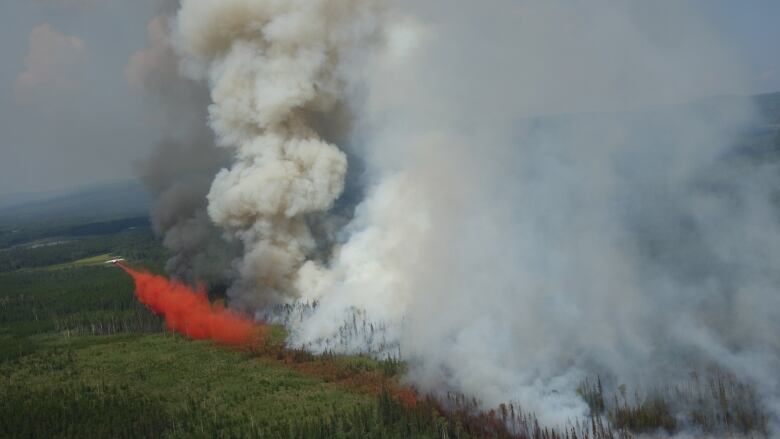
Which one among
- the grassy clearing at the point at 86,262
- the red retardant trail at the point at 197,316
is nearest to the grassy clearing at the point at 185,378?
the red retardant trail at the point at 197,316

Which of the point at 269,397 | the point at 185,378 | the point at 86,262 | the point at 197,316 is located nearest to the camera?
the point at 269,397

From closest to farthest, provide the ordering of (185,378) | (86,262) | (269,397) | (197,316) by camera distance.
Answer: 1. (269,397)
2. (185,378)
3. (197,316)
4. (86,262)

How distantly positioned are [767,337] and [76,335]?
233 ft

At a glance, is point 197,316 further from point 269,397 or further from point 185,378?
point 269,397

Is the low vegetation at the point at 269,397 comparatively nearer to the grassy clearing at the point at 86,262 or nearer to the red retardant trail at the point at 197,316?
the red retardant trail at the point at 197,316

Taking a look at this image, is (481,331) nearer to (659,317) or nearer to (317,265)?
(659,317)

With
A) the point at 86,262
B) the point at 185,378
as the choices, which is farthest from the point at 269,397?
the point at 86,262

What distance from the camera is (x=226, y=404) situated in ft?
141

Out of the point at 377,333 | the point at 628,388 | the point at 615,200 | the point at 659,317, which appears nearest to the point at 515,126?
the point at 615,200

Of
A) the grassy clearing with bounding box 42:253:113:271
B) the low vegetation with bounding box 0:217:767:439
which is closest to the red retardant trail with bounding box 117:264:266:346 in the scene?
the low vegetation with bounding box 0:217:767:439

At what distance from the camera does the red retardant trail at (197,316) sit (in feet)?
210

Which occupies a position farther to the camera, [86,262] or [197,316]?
[86,262]

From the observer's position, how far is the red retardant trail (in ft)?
210

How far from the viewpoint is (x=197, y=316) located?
71.5 meters
